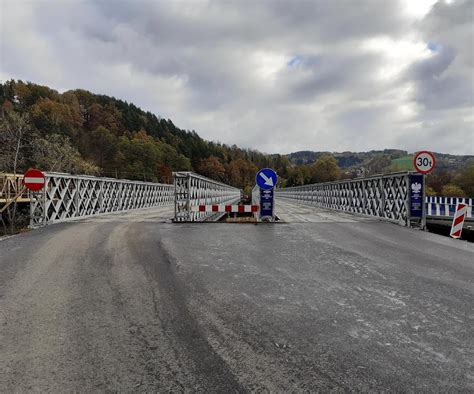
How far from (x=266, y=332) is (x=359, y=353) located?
32.0 inches

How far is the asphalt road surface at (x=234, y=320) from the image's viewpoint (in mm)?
2594

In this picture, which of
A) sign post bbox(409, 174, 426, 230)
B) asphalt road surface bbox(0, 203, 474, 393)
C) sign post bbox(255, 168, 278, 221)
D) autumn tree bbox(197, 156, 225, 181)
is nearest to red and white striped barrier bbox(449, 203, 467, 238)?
sign post bbox(409, 174, 426, 230)

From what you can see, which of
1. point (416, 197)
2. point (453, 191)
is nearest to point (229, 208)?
point (416, 197)

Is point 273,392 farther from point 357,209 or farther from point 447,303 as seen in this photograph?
point 357,209

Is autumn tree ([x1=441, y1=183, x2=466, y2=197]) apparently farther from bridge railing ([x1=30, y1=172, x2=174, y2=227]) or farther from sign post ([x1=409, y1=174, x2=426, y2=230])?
sign post ([x1=409, y1=174, x2=426, y2=230])

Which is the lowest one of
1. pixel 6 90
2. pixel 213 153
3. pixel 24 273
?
pixel 24 273

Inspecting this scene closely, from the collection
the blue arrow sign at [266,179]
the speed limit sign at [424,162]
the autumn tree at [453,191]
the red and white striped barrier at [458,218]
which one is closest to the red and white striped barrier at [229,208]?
the blue arrow sign at [266,179]

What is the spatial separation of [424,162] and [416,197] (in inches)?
44.7

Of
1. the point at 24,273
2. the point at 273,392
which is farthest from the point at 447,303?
the point at 24,273

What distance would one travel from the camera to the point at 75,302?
4.12m

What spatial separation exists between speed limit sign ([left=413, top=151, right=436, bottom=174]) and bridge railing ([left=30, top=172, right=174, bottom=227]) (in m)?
11.9

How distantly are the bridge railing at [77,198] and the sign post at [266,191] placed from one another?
7012mm

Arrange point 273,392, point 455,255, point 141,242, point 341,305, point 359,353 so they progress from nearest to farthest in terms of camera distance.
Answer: point 273,392 → point 359,353 → point 341,305 → point 455,255 → point 141,242

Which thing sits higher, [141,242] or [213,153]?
[213,153]
